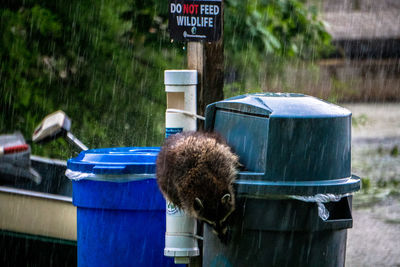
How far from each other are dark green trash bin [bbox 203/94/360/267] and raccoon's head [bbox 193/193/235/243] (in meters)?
0.05

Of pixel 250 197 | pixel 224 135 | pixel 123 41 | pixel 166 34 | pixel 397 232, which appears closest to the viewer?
pixel 250 197

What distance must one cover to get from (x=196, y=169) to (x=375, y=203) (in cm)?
539

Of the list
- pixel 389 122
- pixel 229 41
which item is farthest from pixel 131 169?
pixel 389 122

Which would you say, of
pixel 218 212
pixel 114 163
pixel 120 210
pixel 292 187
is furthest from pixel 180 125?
pixel 292 187

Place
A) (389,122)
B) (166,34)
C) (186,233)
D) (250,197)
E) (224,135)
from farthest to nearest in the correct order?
(389,122) < (166,34) < (186,233) < (224,135) < (250,197)

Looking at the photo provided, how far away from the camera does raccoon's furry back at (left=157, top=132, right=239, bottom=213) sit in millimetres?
2873

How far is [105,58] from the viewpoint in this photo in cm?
749

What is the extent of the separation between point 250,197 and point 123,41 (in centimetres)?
498

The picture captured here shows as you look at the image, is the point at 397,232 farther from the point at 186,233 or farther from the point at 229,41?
the point at 186,233

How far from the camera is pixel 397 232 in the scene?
21.1ft

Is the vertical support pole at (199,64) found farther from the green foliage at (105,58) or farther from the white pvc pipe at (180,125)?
the green foliage at (105,58)

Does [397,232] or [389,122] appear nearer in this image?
[397,232]

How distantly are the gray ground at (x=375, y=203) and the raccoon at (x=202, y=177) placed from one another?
2864 mm

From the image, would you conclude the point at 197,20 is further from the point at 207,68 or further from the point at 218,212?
the point at 218,212
